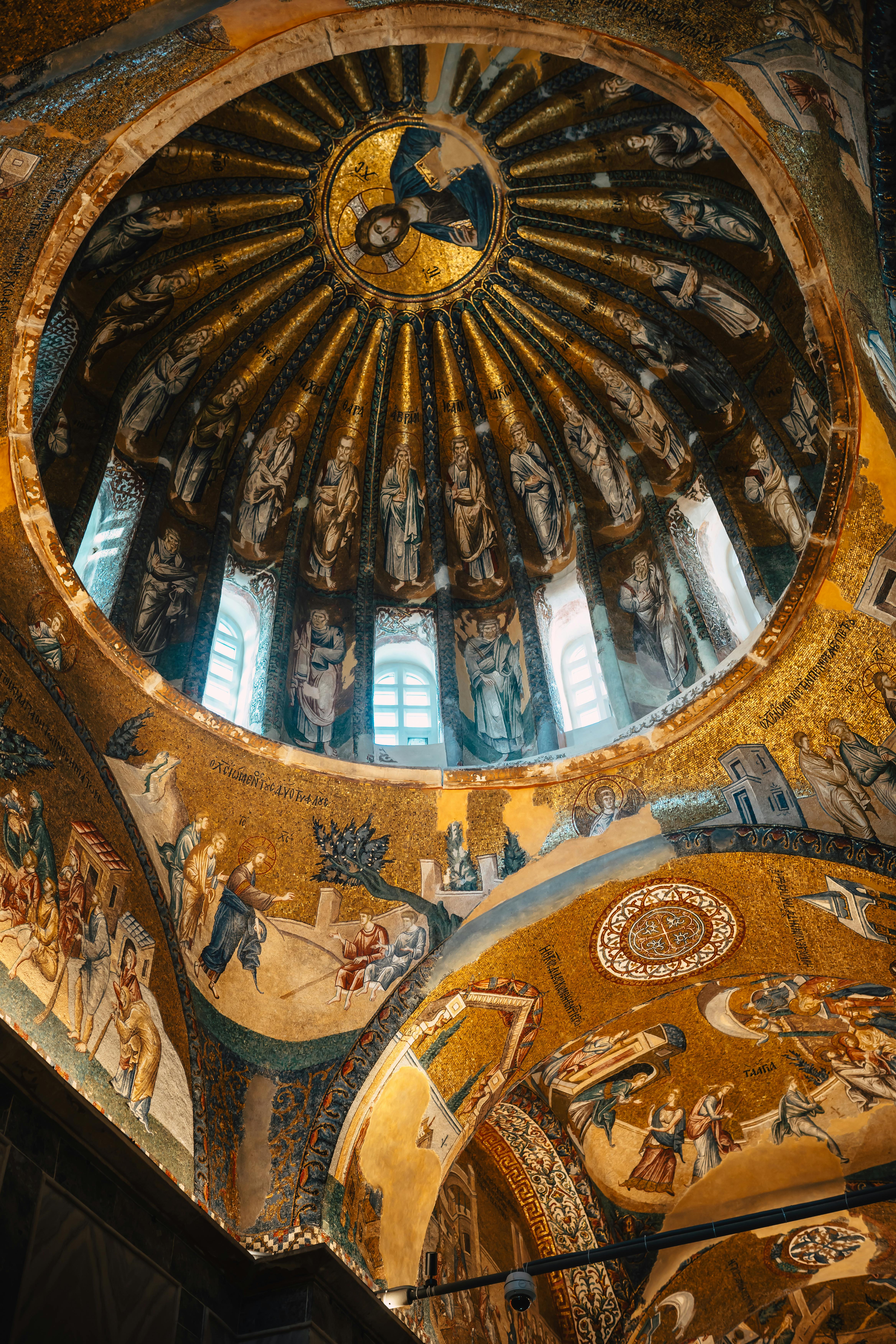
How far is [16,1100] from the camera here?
7734 mm

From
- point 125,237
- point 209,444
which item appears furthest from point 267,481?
point 125,237

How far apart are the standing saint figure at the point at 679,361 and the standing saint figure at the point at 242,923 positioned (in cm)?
696

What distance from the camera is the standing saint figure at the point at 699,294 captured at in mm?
12430

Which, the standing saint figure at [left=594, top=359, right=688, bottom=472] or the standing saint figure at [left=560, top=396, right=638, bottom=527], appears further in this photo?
the standing saint figure at [left=560, top=396, right=638, bottom=527]

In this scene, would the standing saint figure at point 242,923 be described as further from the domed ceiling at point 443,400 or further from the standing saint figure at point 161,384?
the standing saint figure at point 161,384

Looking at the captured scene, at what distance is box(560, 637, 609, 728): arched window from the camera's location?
1324 cm

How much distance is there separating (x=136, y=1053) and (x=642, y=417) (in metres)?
8.97

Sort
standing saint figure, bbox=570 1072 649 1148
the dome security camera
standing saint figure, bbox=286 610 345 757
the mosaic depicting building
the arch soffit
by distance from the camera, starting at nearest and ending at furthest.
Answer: the mosaic depicting building < the arch soffit < the dome security camera < standing saint figure, bbox=286 610 345 757 < standing saint figure, bbox=570 1072 649 1148

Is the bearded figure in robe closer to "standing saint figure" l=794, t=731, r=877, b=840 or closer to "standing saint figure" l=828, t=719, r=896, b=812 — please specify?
"standing saint figure" l=794, t=731, r=877, b=840

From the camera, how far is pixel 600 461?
1442cm

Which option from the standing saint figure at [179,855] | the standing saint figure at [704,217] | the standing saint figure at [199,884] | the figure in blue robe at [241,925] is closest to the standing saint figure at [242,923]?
the figure in blue robe at [241,925]

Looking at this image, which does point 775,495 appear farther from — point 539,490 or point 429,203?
point 429,203

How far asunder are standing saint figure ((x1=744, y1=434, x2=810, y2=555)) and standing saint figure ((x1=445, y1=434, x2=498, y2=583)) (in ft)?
10.7

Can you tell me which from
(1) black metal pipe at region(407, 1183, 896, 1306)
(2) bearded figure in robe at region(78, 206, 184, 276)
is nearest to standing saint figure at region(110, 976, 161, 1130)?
(1) black metal pipe at region(407, 1183, 896, 1306)
